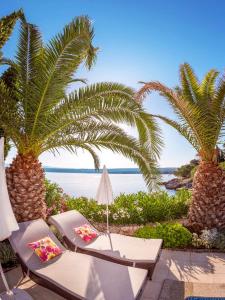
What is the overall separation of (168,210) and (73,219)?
5134 mm

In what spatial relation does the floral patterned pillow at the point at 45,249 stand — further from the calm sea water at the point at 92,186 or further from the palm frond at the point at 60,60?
the calm sea water at the point at 92,186

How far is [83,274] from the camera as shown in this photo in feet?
16.9

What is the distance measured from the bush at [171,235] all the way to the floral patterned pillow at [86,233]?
5.00ft

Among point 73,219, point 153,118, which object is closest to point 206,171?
point 153,118

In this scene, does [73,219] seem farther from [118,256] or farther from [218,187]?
[218,187]

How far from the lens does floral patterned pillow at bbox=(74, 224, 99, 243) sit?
7.30 metres

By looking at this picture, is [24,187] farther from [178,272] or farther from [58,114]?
[178,272]

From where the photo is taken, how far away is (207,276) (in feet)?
21.0

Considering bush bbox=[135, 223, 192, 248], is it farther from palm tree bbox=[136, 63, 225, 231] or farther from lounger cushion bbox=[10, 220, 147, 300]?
lounger cushion bbox=[10, 220, 147, 300]

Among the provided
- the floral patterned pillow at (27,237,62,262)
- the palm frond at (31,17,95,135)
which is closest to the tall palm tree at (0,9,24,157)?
the palm frond at (31,17,95,135)

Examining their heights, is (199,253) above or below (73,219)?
below

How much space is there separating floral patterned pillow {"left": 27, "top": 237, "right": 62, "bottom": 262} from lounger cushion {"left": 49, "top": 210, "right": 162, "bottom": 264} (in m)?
0.77

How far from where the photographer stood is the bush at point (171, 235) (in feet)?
26.7

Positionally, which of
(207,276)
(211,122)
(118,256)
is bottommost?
(207,276)
